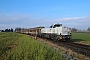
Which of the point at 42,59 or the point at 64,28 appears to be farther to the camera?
the point at 64,28

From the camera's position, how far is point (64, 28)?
3089cm

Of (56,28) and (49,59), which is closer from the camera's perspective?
(49,59)

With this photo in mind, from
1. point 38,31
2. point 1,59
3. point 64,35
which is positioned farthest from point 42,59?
point 38,31

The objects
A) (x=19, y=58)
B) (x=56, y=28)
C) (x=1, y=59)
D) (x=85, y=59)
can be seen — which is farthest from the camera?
(x=56, y=28)

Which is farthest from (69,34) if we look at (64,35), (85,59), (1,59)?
(1,59)

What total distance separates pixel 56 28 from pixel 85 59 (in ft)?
64.7

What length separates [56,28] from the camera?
32.5 metres

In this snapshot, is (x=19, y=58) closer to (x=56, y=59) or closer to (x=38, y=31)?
(x=56, y=59)

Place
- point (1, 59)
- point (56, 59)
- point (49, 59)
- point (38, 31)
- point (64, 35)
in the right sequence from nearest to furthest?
point (56, 59) < point (49, 59) < point (1, 59) < point (64, 35) < point (38, 31)

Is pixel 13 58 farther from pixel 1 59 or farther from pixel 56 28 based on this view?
pixel 56 28

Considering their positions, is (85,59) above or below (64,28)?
below

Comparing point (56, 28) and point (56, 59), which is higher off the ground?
point (56, 28)

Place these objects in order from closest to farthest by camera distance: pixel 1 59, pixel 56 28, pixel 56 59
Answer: pixel 56 59
pixel 1 59
pixel 56 28

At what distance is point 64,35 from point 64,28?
5.89 ft
